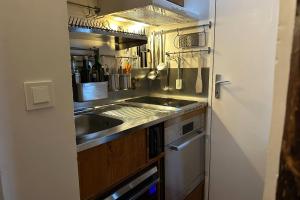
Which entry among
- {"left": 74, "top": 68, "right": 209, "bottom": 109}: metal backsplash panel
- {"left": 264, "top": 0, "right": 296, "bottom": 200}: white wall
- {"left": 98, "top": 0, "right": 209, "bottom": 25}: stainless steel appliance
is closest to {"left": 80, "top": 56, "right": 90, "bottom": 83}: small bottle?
{"left": 74, "top": 68, "right": 209, "bottom": 109}: metal backsplash panel

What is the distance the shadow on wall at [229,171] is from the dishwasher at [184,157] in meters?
0.10

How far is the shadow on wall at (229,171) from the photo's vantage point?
1.56m

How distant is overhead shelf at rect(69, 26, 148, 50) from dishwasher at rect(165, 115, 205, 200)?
0.62 meters

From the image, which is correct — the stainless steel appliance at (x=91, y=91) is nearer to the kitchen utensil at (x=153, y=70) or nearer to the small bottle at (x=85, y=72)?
the small bottle at (x=85, y=72)

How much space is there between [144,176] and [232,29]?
119 cm

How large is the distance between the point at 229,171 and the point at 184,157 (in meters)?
0.48

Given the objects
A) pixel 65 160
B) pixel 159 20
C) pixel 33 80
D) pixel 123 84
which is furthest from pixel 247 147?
pixel 33 80

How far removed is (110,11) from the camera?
4.63 ft

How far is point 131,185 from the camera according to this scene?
1.05 m

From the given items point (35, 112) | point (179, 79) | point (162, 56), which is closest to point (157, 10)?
point (162, 56)

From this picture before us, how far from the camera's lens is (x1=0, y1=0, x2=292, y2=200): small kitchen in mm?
622

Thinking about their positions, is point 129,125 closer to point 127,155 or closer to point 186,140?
point 127,155

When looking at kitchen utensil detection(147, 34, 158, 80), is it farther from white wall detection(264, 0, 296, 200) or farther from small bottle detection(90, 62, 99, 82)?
white wall detection(264, 0, 296, 200)

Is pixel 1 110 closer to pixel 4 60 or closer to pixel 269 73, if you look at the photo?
pixel 4 60
